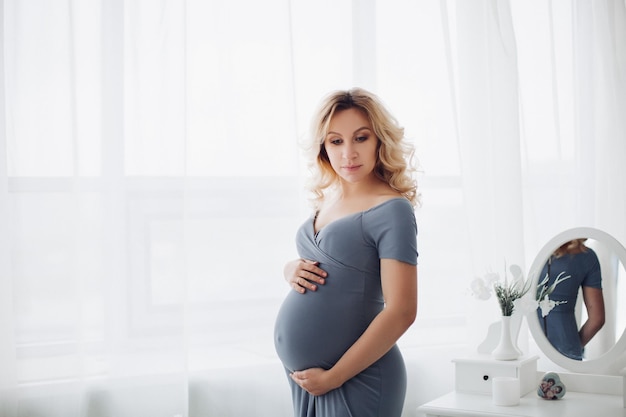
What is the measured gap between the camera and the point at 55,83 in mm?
1997

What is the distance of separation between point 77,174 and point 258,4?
769mm

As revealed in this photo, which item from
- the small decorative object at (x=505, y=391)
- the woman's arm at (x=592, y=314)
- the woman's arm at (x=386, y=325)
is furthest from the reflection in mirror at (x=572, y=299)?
the woman's arm at (x=386, y=325)

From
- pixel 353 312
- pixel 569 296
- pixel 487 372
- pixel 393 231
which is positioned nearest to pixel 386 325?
pixel 353 312

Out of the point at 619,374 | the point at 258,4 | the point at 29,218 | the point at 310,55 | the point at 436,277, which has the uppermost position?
the point at 258,4

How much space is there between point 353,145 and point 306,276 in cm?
33

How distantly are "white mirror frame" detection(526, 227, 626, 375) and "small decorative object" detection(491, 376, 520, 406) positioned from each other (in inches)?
11.3

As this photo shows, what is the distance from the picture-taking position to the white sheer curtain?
1.98 meters

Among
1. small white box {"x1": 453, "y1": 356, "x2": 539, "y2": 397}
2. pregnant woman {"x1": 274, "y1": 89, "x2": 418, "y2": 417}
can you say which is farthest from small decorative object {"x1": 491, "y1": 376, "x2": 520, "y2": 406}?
pregnant woman {"x1": 274, "y1": 89, "x2": 418, "y2": 417}

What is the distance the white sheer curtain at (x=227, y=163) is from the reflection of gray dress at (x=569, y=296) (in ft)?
1.23

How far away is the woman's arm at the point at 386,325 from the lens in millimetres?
1550

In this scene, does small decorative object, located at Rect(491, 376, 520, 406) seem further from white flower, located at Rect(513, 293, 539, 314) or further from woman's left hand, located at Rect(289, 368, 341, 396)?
woman's left hand, located at Rect(289, 368, 341, 396)

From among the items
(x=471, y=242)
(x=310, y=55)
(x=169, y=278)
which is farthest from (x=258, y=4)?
(x=471, y=242)

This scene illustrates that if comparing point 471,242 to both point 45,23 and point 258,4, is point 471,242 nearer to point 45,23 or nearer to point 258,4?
point 258,4

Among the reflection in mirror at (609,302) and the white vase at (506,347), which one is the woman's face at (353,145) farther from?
the reflection in mirror at (609,302)
